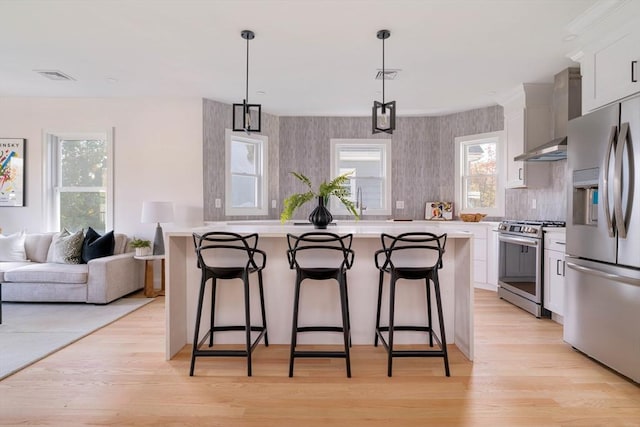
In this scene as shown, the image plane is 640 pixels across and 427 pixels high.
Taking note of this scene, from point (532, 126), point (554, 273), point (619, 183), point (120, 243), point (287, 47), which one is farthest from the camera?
point (120, 243)

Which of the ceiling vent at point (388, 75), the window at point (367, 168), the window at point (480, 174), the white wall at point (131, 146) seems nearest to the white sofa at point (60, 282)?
the white wall at point (131, 146)

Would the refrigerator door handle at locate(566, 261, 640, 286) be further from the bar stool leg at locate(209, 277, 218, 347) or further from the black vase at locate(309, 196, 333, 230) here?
the bar stool leg at locate(209, 277, 218, 347)

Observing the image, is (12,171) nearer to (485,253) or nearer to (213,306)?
(213,306)

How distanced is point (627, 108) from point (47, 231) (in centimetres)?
649

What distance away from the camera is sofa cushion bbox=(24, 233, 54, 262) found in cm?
444

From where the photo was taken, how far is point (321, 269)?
240 cm


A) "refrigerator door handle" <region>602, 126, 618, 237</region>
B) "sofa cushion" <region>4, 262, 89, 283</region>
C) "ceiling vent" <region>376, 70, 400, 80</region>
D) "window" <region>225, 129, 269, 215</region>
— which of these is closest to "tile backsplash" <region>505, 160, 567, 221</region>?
"refrigerator door handle" <region>602, 126, 618, 237</region>

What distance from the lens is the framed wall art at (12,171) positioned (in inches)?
190

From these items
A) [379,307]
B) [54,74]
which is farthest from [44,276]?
[379,307]

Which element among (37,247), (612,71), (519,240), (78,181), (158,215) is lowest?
(37,247)

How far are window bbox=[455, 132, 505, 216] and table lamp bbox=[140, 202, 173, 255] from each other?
13.9ft

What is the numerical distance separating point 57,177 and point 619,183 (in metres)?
6.40

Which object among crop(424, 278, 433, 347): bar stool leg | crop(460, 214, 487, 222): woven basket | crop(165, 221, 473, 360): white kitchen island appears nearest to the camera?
crop(424, 278, 433, 347): bar stool leg

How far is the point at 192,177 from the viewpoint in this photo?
4.79m
